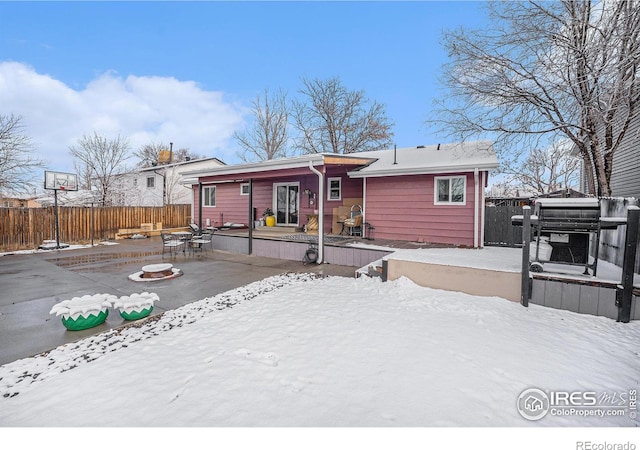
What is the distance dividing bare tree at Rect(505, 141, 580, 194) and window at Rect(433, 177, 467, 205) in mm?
11191

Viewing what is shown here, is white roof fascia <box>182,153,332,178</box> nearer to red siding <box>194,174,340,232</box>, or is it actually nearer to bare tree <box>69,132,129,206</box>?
red siding <box>194,174,340,232</box>

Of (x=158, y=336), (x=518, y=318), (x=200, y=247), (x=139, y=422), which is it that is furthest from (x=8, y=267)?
(x=518, y=318)

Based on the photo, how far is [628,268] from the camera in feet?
12.5

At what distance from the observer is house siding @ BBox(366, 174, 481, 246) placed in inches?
310

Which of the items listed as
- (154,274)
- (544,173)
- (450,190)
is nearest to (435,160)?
(450,190)

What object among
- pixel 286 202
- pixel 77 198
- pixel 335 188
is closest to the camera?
pixel 335 188

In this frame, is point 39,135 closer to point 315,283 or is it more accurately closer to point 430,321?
point 315,283

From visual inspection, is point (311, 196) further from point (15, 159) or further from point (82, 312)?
point (15, 159)

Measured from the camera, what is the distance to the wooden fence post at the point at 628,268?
378cm

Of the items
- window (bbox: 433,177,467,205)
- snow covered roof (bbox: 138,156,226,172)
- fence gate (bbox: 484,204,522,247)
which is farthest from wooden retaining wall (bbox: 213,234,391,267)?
snow covered roof (bbox: 138,156,226,172)

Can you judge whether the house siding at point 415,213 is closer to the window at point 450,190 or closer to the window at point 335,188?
the window at point 450,190

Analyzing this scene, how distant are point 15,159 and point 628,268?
64.7ft

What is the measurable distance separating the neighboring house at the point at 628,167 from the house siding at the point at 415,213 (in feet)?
12.3

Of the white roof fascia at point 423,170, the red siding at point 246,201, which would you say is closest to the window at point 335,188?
the red siding at point 246,201
